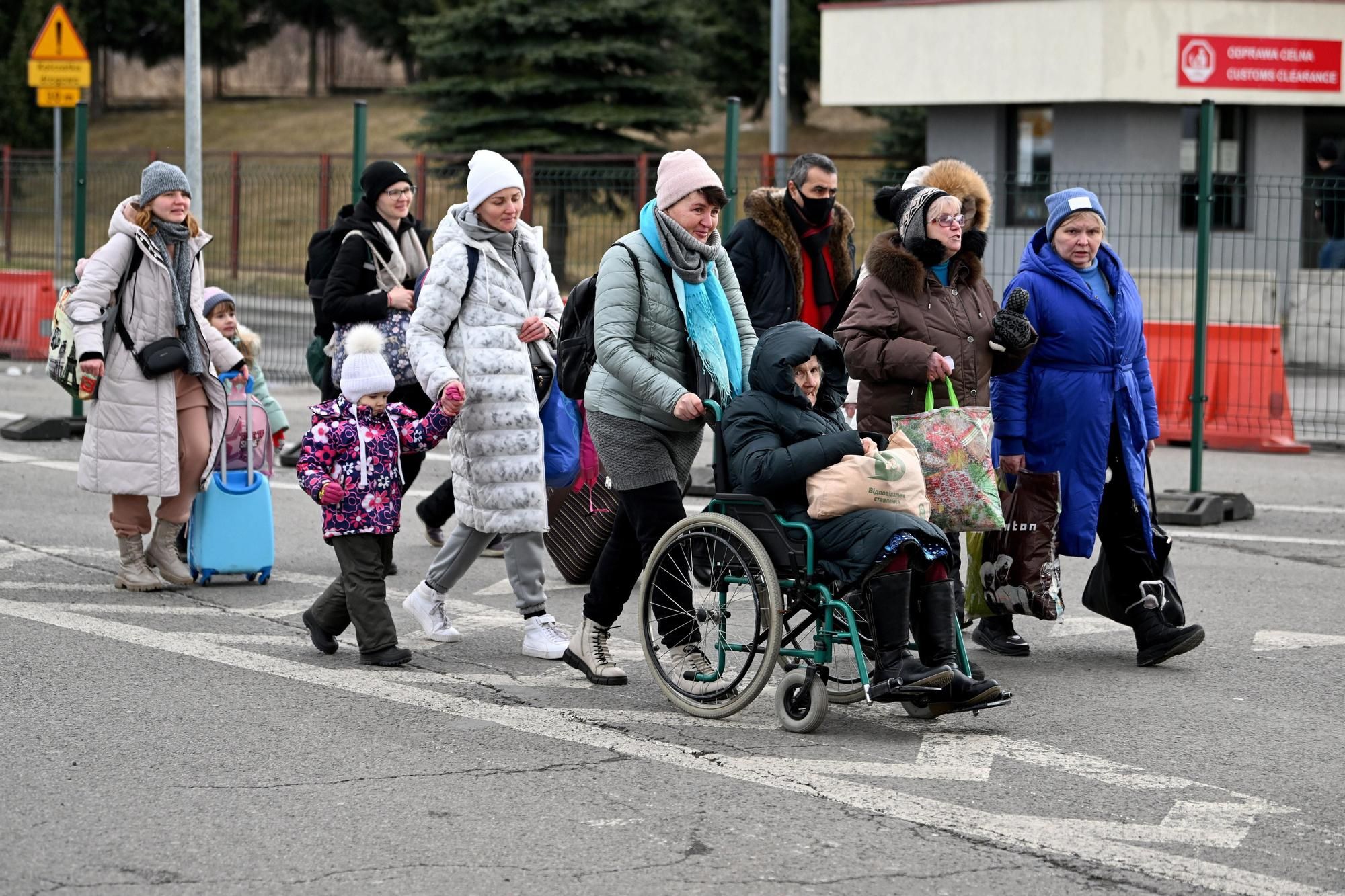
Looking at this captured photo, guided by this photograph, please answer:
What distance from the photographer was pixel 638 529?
21.8 feet

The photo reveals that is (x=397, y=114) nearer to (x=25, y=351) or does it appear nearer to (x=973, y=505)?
(x=25, y=351)

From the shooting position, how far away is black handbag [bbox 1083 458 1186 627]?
7.35m

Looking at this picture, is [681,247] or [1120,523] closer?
[681,247]

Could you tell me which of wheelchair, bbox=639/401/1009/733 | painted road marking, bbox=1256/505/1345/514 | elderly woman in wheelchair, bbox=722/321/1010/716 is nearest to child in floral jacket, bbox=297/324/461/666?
wheelchair, bbox=639/401/1009/733

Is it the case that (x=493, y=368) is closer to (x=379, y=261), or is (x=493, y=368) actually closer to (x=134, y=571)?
(x=379, y=261)

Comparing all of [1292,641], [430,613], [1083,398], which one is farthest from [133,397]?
[1292,641]

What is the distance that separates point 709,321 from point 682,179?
1.66ft

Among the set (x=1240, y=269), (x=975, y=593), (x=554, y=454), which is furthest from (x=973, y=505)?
(x=1240, y=269)

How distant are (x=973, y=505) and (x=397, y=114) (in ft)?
188

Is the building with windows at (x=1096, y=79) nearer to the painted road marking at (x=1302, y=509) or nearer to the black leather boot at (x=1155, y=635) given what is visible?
the painted road marking at (x=1302, y=509)

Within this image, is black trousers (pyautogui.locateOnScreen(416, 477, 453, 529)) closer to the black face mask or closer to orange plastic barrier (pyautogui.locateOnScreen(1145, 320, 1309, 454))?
the black face mask

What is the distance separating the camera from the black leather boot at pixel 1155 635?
7133mm

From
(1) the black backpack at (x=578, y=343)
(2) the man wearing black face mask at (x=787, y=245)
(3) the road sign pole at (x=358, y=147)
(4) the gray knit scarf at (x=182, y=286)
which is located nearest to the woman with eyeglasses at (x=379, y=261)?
(4) the gray knit scarf at (x=182, y=286)

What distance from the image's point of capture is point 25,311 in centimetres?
1988
